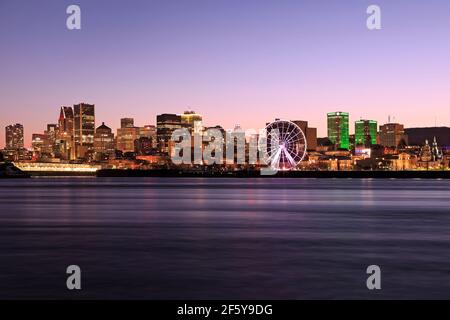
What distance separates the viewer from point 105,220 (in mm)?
47594

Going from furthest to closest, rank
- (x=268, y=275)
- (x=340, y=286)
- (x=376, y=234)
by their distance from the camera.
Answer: (x=376, y=234) → (x=268, y=275) → (x=340, y=286)

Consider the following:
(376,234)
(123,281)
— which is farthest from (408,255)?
(123,281)

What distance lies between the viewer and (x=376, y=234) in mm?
37469

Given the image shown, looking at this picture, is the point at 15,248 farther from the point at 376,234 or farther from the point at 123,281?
the point at 376,234

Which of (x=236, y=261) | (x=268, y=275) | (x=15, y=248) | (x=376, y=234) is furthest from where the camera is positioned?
(x=376, y=234)

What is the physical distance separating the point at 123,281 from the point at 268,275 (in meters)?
4.53

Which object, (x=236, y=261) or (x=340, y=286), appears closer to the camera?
(x=340, y=286)

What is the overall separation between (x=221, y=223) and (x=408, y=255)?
1919 centimetres

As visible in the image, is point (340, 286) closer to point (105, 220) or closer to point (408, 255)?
point (408, 255)
